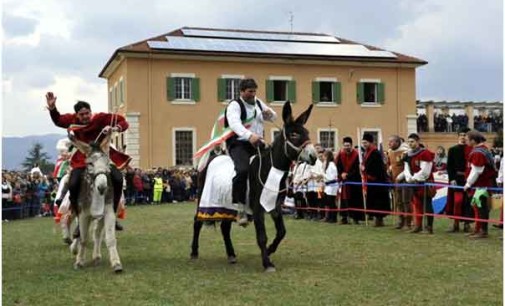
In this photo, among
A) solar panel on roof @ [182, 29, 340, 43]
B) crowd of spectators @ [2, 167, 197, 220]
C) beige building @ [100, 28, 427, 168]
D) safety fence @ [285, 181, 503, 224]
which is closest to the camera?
safety fence @ [285, 181, 503, 224]

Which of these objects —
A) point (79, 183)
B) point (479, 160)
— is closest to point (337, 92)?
point (479, 160)

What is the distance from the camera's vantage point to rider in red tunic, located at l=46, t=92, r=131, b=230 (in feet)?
34.1

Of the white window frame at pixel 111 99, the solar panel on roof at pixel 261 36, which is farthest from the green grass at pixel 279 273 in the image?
the white window frame at pixel 111 99

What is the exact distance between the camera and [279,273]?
31.8 ft

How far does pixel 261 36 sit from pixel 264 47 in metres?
4.20

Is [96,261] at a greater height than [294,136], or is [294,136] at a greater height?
[294,136]

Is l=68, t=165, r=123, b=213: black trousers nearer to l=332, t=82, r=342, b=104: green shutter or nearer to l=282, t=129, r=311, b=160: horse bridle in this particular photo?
l=282, t=129, r=311, b=160: horse bridle

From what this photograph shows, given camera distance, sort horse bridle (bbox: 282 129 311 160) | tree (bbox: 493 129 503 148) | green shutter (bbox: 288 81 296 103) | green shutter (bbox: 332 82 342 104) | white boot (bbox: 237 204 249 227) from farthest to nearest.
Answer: green shutter (bbox: 332 82 342 104) < green shutter (bbox: 288 81 296 103) < tree (bbox: 493 129 503 148) < white boot (bbox: 237 204 249 227) < horse bridle (bbox: 282 129 311 160)

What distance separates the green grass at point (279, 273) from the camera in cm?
803

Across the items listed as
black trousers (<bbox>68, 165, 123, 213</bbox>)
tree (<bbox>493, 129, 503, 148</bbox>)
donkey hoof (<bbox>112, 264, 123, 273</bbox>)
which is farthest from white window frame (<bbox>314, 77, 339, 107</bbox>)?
donkey hoof (<bbox>112, 264, 123, 273</bbox>)

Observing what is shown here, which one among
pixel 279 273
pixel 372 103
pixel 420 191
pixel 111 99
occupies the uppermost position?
pixel 111 99

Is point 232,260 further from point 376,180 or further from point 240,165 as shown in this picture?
point 376,180

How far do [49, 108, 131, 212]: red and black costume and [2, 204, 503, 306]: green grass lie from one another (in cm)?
110

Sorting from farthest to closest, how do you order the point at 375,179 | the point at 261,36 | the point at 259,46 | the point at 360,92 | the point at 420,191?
1. the point at 261,36
2. the point at 360,92
3. the point at 259,46
4. the point at 375,179
5. the point at 420,191
